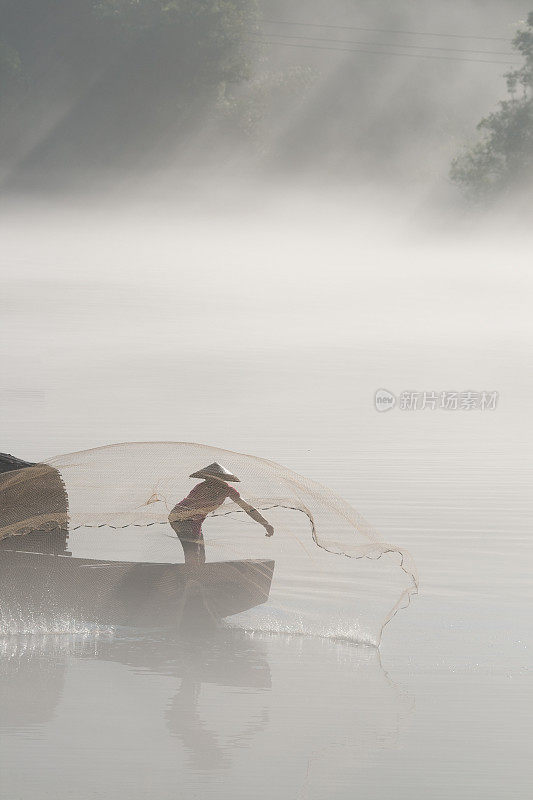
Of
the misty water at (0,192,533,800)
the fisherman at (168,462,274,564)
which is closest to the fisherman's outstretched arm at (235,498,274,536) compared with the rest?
the fisherman at (168,462,274,564)

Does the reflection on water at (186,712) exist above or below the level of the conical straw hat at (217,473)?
below

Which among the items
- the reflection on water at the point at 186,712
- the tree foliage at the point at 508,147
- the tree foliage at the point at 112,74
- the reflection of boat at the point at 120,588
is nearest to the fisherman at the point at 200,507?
the reflection of boat at the point at 120,588

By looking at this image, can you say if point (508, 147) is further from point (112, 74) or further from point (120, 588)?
point (120, 588)

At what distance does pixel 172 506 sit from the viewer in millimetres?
7477

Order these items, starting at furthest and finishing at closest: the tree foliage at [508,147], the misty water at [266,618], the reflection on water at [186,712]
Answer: the tree foliage at [508,147], the misty water at [266,618], the reflection on water at [186,712]

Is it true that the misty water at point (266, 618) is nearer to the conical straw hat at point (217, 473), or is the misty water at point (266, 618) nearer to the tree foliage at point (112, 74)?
the conical straw hat at point (217, 473)

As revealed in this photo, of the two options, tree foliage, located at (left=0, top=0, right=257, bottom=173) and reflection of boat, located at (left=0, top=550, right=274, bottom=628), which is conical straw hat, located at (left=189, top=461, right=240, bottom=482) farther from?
tree foliage, located at (left=0, top=0, right=257, bottom=173)

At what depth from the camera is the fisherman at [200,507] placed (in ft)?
23.4

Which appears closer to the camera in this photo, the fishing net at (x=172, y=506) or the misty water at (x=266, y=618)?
the misty water at (x=266, y=618)

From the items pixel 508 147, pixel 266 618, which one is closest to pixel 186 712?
pixel 266 618

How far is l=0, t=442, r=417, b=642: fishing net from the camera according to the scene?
287 inches

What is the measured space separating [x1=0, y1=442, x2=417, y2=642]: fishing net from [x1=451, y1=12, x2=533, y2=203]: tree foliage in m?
47.9

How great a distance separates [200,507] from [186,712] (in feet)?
5.00

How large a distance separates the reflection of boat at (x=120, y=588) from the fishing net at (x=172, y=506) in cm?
4
